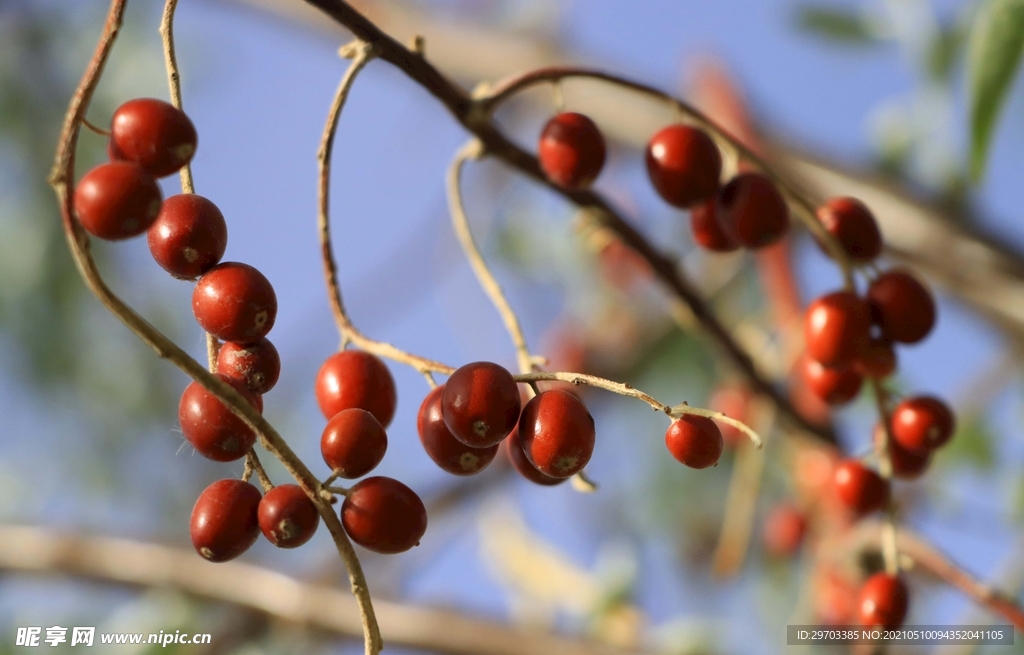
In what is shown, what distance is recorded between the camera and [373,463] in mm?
450

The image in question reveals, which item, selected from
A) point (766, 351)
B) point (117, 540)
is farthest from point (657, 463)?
point (117, 540)

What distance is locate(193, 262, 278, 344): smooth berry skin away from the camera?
1.41ft

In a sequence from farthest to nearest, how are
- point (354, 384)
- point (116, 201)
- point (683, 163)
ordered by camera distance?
1. point (683, 163)
2. point (354, 384)
3. point (116, 201)

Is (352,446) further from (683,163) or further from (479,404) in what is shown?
(683,163)

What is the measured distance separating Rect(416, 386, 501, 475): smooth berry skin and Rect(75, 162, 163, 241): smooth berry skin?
0.54ft

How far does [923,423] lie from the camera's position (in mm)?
673

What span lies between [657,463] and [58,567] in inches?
43.5

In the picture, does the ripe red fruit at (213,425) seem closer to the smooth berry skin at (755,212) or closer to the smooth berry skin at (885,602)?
the smooth berry skin at (755,212)

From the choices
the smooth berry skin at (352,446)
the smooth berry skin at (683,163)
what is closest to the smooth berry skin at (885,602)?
the smooth berry skin at (683,163)

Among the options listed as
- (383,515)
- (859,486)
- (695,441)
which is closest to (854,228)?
(859,486)

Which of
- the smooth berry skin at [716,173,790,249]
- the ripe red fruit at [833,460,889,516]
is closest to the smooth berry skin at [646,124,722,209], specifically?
the smooth berry skin at [716,173,790,249]

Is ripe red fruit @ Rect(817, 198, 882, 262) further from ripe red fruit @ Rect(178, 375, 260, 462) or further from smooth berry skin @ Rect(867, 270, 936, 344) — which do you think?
ripe red fruit @ Rect(178, 375, 260, 462)

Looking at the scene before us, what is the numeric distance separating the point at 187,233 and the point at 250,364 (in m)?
0.07

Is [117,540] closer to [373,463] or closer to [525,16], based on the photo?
[373,463]
